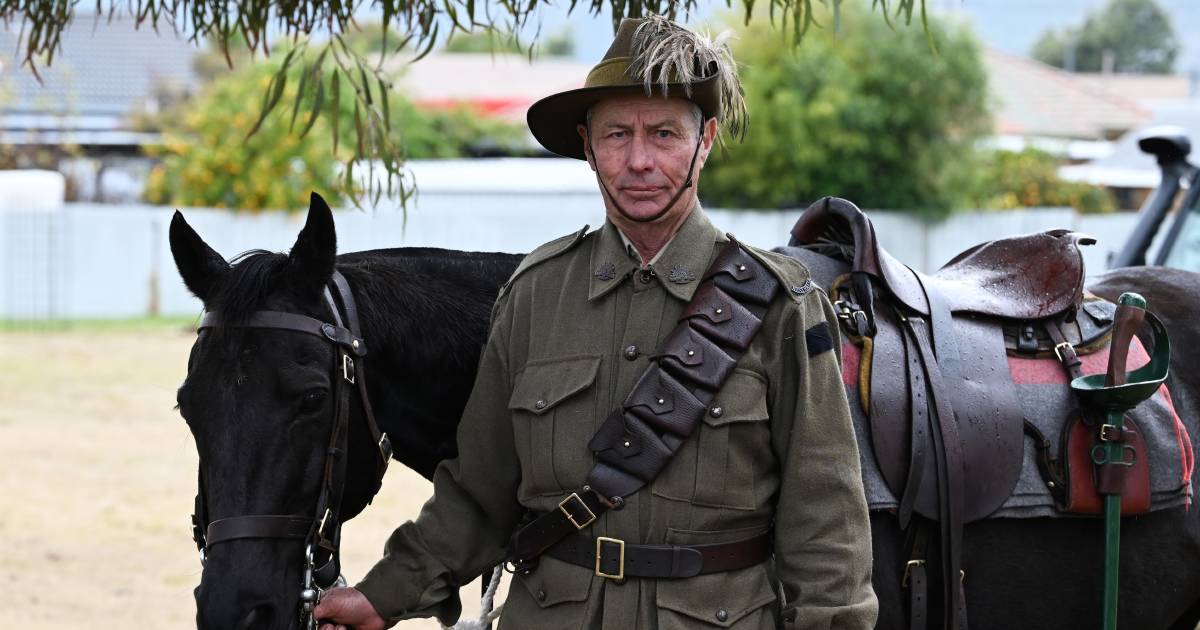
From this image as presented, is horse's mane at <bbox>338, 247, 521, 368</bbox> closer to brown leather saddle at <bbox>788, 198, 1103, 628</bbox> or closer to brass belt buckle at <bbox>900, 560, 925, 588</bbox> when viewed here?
brown leather saddle at <bbox>788, 198, 1103, 628</bbox>

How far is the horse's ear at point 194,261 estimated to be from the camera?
239 centimetres

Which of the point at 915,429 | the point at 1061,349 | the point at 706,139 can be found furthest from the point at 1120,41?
the point at 706,139

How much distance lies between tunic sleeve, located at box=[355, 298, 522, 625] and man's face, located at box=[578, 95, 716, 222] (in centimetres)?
34

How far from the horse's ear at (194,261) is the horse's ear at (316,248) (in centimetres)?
15

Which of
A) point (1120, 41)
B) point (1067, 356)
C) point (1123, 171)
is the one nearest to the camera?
point (1067, 356)

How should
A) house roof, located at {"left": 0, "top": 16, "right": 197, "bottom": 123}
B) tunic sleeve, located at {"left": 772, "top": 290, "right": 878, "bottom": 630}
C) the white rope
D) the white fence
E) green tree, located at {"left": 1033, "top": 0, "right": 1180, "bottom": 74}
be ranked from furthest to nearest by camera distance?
green tree, located at {"left": 1033, "top": 0, "right": 1180, "bottom": 74}, house roof, located at {"left": 0, "top": 16, "right": 197, "bottom": 123}, the white fence, the white rope, tunic sleeve, located at {"left": 772, "top": 290, "right": 878, "bottom": 630}

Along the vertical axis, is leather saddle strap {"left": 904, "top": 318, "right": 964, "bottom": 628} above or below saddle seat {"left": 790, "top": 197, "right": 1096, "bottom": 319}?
below

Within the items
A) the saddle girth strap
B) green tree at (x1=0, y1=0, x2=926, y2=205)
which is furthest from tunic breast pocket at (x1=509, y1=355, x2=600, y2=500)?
green tree at (x1=0, y1=0, x2=926, y2=205)

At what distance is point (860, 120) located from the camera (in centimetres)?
1966

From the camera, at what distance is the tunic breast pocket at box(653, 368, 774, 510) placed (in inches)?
80.6

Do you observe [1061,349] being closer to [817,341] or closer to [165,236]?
[817,341]

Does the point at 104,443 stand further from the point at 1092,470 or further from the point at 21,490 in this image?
A: the point at 1092,470

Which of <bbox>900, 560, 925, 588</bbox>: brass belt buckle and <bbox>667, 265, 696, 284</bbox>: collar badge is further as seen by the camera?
<bbox>900, 560, 925, 588</bbox>: brass belt buckle

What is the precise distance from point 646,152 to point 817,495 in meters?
0.63
